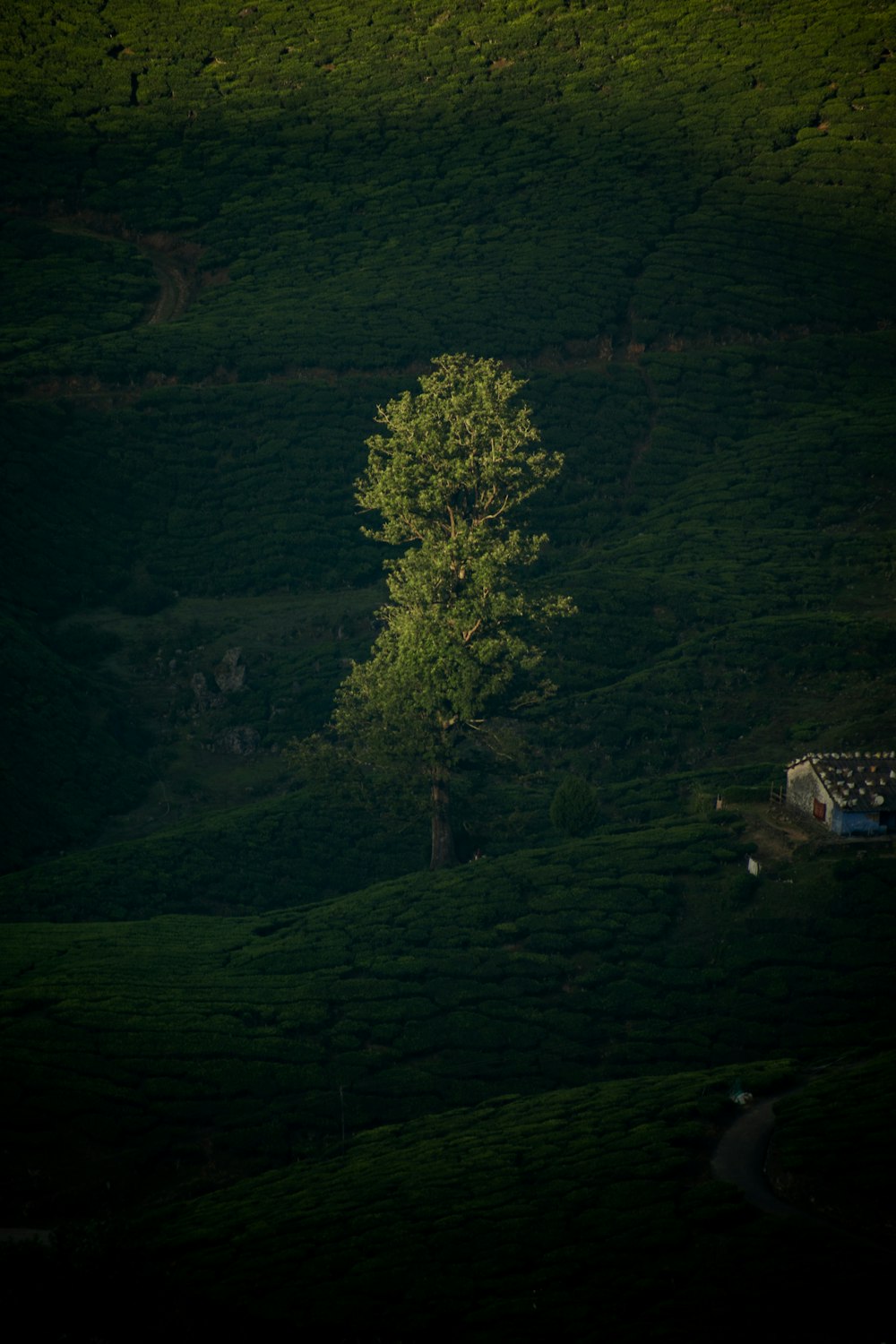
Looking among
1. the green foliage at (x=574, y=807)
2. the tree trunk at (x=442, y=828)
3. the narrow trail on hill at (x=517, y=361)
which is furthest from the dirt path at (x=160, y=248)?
the green foliage at (x=574, y=807)

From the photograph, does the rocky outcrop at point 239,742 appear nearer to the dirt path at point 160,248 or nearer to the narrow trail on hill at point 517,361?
the narrow trail on hill at point 517,361

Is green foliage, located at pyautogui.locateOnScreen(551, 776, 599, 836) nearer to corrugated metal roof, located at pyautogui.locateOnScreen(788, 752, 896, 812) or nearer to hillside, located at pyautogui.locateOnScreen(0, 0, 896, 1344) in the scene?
hillside, located at pyautogui.locateOnScreen(0, 0, 896, 1344)

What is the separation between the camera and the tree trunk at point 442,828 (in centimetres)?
6056

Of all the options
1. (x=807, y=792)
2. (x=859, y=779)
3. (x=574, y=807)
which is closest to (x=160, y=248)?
(x=574, y=807)

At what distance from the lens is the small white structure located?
52.5 meters

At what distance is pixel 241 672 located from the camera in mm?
79062

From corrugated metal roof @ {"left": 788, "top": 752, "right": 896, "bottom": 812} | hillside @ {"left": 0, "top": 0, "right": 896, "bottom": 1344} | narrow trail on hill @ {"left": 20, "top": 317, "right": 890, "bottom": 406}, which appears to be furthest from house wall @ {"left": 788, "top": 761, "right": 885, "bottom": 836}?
narrow trail on hill @ {"left": 20, "top": 317, "right": 890, "bottom": 406}

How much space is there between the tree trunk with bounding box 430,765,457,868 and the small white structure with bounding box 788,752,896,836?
50.6 ft

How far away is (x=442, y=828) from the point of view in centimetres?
6069

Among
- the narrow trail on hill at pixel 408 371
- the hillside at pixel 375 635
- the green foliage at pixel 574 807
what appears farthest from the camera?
the narrow trail on hill at pixel 408 371

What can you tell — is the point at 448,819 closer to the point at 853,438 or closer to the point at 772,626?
the point at 772,626

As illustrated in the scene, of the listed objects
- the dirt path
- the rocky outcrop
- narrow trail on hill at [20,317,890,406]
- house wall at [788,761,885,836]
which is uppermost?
the dirt path

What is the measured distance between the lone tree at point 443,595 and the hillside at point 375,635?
3.15 metres

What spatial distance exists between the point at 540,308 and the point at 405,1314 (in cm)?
8463
